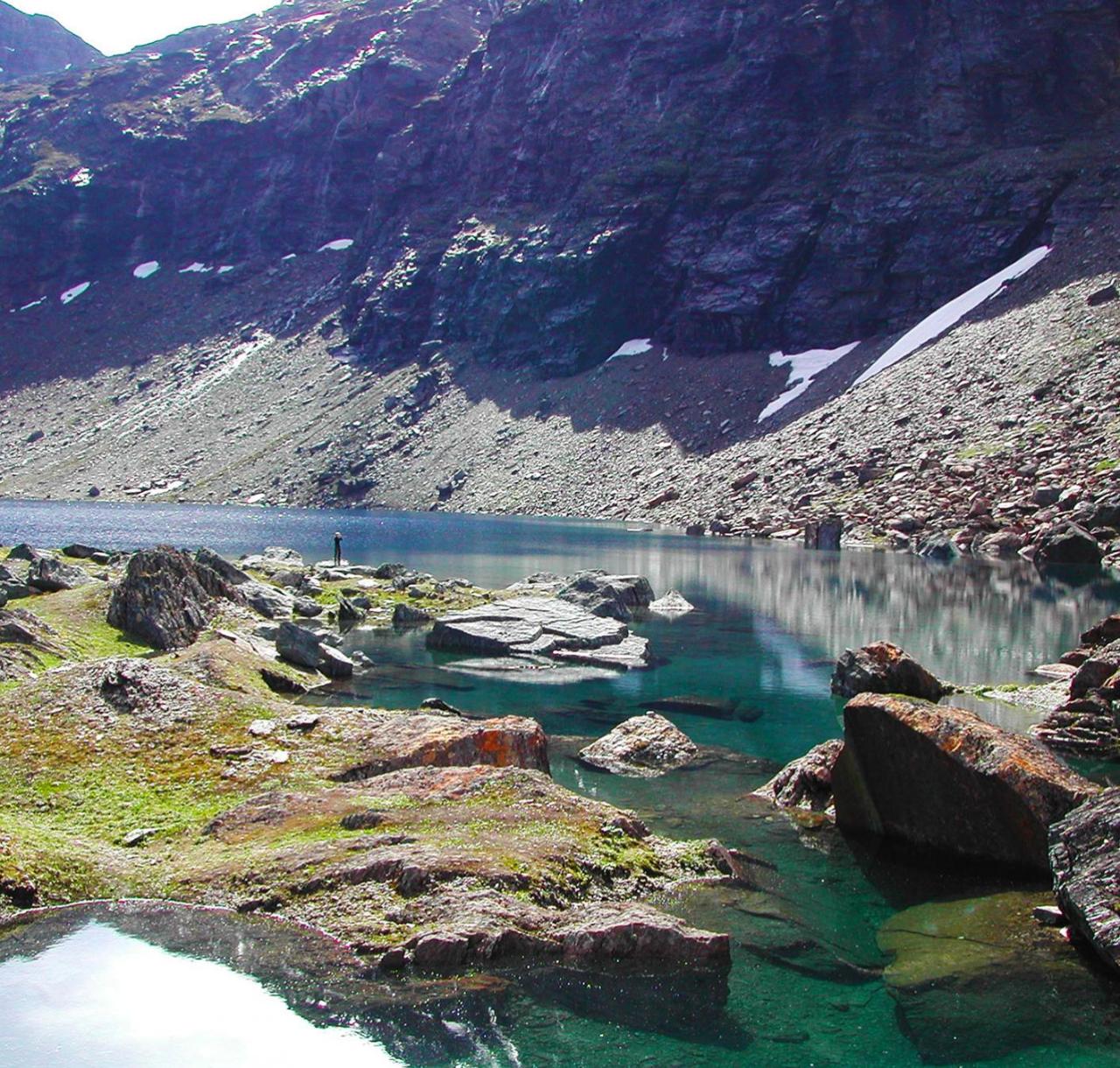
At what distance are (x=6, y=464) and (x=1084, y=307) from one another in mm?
166169

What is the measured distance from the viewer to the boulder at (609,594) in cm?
4075

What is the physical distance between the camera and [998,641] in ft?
119

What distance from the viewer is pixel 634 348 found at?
6407 inches

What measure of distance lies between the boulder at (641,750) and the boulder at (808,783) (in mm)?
2198

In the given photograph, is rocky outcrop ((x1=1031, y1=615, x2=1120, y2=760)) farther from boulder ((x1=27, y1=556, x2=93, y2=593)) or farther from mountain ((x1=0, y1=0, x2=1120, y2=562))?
mountain ((x1=0, y1=0, x2=1120, y2=562))

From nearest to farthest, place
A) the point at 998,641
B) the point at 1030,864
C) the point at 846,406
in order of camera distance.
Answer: the point at 1030,864 < the point at 998,641 < the point at 846,406

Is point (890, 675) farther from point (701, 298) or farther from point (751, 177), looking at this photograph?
point (751, 177)

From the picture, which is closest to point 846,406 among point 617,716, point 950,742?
point 617,716

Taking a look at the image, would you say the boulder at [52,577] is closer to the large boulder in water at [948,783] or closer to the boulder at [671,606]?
the large boulder in water at [948,783]

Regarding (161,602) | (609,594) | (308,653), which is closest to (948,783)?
(308,653)

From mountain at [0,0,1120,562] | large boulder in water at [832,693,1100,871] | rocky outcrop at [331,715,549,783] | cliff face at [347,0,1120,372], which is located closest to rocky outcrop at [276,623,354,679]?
rocky outcrop at [331,715,549,783]

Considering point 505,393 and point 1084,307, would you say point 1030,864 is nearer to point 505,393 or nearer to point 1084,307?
point 1084,307

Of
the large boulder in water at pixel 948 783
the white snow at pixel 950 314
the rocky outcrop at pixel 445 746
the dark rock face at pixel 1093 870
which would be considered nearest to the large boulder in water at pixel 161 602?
the rocky outcrop at pixel 445 746

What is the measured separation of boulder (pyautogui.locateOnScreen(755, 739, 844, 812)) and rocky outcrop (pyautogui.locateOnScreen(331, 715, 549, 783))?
4029 mm
